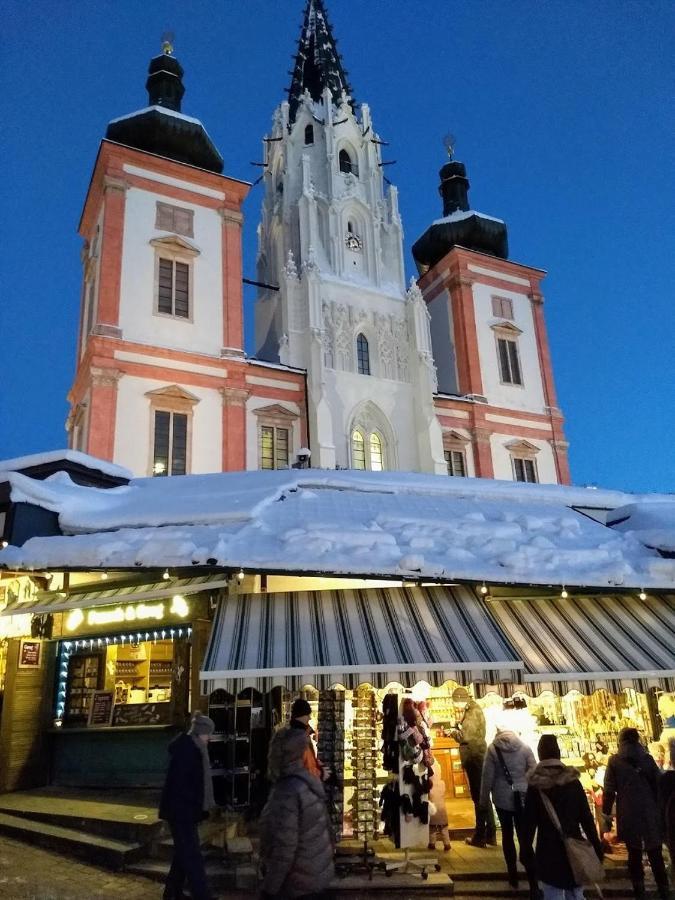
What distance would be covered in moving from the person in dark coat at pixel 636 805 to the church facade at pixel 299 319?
60.6ft

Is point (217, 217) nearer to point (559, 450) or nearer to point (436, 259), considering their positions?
point (436, 259)

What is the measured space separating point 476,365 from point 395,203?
9165 mm

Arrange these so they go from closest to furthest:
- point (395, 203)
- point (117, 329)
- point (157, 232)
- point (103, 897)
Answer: point (103, 897), point (117, 329), point (157, 232), point (395, 203)

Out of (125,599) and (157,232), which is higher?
(157,232)

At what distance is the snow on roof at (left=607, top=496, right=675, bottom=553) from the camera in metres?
10.5

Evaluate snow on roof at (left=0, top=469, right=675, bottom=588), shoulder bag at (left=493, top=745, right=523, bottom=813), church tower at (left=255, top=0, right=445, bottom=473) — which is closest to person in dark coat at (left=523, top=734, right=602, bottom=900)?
shoulder bag at (left=493, top=745, right=523, bottom=813)

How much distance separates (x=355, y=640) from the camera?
7973 mm

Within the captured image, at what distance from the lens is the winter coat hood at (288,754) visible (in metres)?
4.12

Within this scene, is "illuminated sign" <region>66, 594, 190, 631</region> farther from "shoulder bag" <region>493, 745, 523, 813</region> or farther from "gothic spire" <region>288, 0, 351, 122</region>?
"gothic spire" <region>288, 0, 351, 122</region>

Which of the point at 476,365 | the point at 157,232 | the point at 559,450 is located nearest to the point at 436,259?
the point at 476,365

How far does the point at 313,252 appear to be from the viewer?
96.4ft

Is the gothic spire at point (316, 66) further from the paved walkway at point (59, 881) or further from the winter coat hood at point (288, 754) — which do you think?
the winter coat hood at point (288, 754)

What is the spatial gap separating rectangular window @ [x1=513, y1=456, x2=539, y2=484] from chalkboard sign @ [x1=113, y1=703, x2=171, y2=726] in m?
23.3

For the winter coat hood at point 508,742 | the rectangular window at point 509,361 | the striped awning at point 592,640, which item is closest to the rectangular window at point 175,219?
the rectangular window at point 509,361
